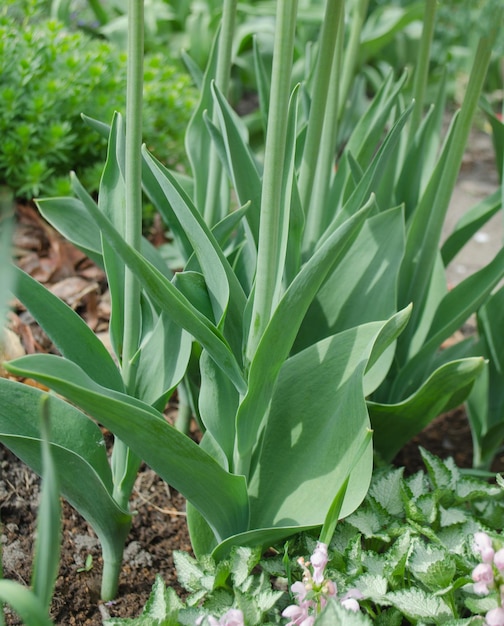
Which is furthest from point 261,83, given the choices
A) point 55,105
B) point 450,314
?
point 55,105

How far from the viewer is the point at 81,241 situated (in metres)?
1.46

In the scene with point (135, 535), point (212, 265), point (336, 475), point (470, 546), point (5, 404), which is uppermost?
point (212, 265)

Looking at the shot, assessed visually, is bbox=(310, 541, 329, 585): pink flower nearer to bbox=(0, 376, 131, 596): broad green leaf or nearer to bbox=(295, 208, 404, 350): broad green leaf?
bbox=(0, 376, 131, 596): broad green leaf

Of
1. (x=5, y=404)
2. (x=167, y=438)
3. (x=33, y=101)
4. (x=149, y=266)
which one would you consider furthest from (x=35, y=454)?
(x=33, y=101)

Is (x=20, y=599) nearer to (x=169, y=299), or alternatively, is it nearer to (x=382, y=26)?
(x=169, y=299)

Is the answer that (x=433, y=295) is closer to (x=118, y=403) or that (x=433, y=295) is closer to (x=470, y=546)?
(x=470, y=546)

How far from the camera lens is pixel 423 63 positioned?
153 centimetres

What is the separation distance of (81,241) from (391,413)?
0.66 m

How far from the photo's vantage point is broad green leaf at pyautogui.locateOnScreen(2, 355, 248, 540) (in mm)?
963

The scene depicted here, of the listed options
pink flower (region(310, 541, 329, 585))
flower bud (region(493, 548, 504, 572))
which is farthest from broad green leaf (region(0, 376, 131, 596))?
flower bud (region(493, 548, 504, 572))

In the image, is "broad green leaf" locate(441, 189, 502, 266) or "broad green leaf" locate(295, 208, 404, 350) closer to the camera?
"broad green leaf" locate(295, 208, 404, 350)

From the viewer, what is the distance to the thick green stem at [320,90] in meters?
1.17

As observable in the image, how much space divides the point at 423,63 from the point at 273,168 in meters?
0.62

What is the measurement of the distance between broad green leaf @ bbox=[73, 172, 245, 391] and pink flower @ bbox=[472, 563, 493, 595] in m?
0.41
